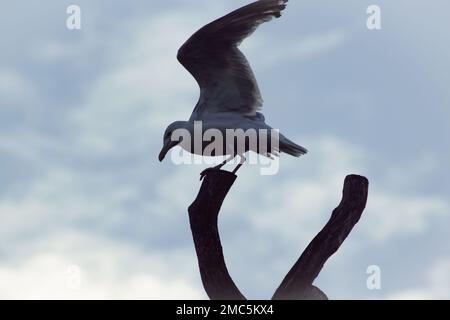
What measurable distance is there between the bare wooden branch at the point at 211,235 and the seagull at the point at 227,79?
1203 mm

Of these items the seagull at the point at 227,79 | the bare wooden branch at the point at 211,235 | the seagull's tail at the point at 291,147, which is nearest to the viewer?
the bare wooden branch at the point at 211,235

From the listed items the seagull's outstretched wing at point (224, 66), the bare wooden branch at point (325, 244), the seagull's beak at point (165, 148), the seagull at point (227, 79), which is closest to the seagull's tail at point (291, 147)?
the seagull at point (227, 79)

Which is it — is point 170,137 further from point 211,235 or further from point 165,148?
point 211,235

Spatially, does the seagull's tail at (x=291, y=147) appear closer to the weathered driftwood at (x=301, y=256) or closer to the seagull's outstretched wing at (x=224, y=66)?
the seagull's outstretched wing at (x=224, y=66)

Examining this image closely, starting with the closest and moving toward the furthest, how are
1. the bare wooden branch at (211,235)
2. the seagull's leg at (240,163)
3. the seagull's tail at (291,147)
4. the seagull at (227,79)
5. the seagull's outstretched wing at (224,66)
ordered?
1. the bare wooden branch at (211,235)
2. the seagull's tail at (291,147)
3. the seagull at (227,79)
4. the seagull's outstretched wing at (224,66)
5. the seagull's leg at (240,163)

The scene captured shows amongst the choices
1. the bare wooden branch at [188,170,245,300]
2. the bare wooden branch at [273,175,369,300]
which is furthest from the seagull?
the bare wooden branch at [273,175,369,300]

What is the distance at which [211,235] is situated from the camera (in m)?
10.1

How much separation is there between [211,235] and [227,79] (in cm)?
267

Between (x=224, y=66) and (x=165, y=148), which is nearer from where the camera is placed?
(x=165, y=148)

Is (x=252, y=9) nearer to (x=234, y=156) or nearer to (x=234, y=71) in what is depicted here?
(x=234, y=71)

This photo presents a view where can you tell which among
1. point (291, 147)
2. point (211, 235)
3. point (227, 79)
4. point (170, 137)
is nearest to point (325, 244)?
point (211, 235)

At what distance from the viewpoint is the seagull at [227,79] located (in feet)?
38.2
